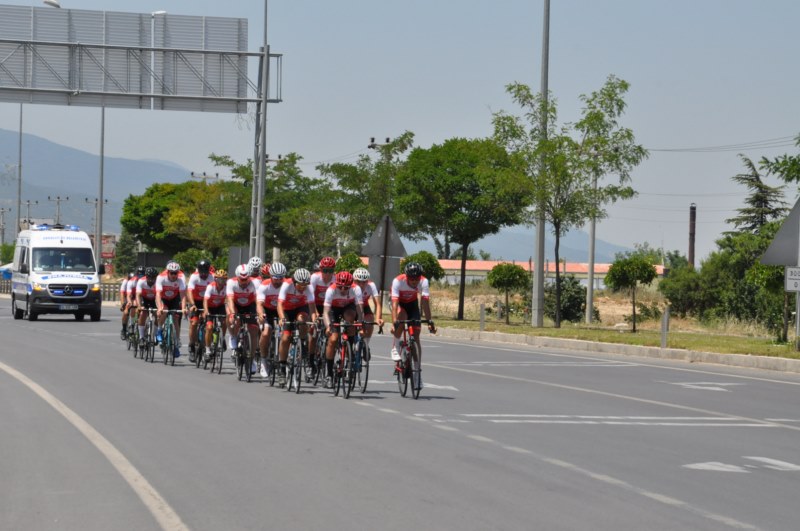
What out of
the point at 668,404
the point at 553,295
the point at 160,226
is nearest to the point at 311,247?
the point at 553,295

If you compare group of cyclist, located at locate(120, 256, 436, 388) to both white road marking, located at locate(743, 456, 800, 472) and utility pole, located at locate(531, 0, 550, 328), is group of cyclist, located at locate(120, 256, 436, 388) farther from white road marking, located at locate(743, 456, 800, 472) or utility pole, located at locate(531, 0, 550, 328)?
utility pole, located at locate(531, 0, 550, 328)

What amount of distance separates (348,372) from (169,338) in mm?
7607

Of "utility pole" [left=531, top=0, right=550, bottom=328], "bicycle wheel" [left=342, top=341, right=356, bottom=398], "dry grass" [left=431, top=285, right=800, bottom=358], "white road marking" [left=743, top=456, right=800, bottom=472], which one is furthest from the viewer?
"utility pole" [left=531, top=0, right=550, bottom=328]

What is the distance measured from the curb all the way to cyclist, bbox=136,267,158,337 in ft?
34.8

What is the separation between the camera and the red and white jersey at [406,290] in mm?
17672

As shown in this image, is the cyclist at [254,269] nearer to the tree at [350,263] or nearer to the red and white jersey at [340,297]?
the red and white jersey at [340,297]

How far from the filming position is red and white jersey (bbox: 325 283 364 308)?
1752cm

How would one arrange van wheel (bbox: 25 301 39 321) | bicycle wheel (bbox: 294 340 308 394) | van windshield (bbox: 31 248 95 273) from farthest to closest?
1. van wheel (bbox: 25 301 39 321)
2. van windshield (bbox: 31 248 95 273)
3. bicycle wheel (bbox: 294 340 308 394)

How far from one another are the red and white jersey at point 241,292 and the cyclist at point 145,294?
521 cm

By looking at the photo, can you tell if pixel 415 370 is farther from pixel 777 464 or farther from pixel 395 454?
pixel 777 464

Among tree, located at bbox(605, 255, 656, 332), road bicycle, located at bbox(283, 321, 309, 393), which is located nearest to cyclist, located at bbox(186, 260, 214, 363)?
road bicycle, located at bbox(283, 321, 309, 393)

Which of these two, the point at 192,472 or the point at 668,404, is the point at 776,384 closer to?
the point at 668,404

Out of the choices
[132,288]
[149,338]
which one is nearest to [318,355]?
[149,338]

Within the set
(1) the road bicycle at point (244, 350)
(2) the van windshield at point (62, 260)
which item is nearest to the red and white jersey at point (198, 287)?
(1) the road bicycle at point (244, 350)
